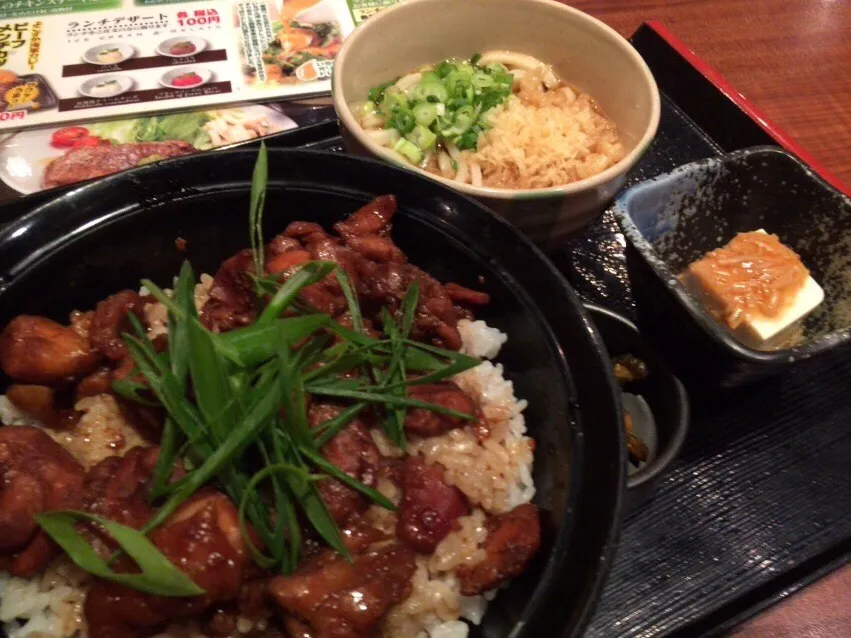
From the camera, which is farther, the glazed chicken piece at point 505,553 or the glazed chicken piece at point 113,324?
the glazed chicken piece at point 113,324

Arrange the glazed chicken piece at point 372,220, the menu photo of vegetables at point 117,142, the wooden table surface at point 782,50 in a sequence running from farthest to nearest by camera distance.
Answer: the wooden table surface at point 782,50 < the menu photo of vegetables at point 117,142 < the glazed chicken piece at point 372,220

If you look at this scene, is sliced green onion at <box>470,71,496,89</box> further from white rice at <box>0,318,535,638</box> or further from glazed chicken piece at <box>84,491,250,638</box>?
glazed chicken piece at <box>84,491,250,638</box>

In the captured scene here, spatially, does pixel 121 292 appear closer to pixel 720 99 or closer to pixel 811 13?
pixel 720 99

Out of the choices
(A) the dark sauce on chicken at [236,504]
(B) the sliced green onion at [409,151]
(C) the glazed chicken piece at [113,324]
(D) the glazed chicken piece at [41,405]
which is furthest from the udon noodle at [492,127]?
(D) the glazed chicken piece at [41,405]

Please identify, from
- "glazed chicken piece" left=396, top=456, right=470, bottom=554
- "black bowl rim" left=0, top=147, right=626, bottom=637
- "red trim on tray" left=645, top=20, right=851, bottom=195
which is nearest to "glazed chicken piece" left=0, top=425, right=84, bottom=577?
"black bowl rim" left=0, top=147, right=626, bottom=637

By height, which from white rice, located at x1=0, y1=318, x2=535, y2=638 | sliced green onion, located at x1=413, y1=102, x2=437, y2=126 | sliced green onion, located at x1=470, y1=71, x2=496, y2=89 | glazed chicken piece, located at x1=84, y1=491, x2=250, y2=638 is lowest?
white rice, located at x1=0, y1=318, x2=535, y2=638

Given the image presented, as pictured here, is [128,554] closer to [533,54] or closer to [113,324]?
[113,324]

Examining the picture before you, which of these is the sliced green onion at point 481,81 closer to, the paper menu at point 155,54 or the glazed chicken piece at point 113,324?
the paper menu at point 155,54
